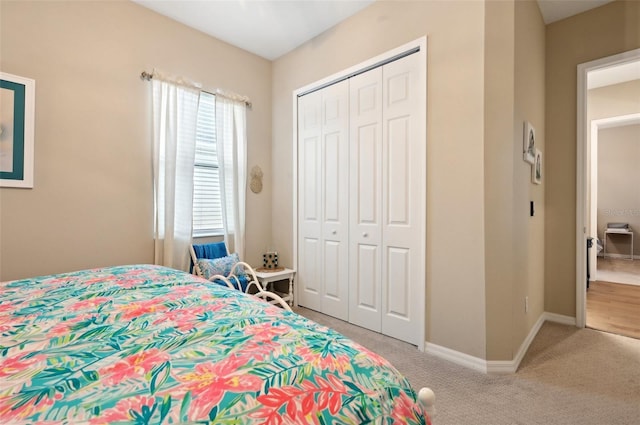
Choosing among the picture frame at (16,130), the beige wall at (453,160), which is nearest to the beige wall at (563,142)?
the beige wall at (453,160)

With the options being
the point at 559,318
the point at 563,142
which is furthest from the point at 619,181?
the point at 559,318

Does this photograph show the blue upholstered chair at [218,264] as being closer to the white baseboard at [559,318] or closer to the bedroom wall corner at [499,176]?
the bedroom wall corner at [499,176]

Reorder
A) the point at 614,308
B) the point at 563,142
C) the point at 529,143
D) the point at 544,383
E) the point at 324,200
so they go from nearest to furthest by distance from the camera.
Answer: the point at 544,383
the point at 529,143
the point at 563,142
the point at 324,200
the point at 614,308

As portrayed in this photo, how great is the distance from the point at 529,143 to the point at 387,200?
1192 mm

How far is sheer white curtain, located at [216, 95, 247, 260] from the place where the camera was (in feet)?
10.8

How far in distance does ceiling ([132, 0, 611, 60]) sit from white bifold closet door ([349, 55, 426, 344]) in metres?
0.71

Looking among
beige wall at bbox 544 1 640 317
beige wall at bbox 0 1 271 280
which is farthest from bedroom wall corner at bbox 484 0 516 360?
beige wall at bbox 0 1 271 280

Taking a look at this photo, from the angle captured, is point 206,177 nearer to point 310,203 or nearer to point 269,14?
point 310,203

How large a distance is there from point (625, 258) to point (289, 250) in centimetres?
694

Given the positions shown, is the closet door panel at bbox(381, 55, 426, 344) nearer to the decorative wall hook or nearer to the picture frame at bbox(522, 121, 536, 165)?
the picture frame at bbox(522, 121, 536, 165)

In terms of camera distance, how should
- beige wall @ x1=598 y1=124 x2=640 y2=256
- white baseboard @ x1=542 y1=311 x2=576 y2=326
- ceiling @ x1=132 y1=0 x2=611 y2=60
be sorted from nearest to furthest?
ceiling @ x1=132 y1=0 x2=611 y2=60 → white baseboard @ x1=542 y1=311 x2=576 y2=326 → beige wall @ x1=598 y1=124 x2=640 y2=256

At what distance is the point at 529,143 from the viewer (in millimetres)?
2402

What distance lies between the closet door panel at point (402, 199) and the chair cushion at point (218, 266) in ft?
4.94

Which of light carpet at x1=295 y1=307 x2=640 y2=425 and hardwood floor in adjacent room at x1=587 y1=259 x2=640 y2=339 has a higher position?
hardwood floor in adjacent room at x1=587 y1=259 x2=640 y2=339
